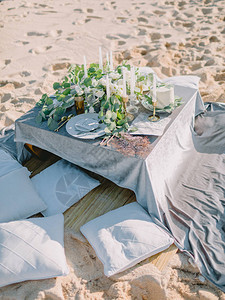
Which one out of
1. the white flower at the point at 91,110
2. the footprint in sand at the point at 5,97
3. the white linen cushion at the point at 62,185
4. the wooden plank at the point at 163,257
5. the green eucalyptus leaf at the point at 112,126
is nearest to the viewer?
the wooden plank at the point at 163,257

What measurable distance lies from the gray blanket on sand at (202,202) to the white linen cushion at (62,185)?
552mm

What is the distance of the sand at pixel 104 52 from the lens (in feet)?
4.55

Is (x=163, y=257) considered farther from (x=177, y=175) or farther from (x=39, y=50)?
(x=39, y=50)

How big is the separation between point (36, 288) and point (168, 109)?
1290 mm

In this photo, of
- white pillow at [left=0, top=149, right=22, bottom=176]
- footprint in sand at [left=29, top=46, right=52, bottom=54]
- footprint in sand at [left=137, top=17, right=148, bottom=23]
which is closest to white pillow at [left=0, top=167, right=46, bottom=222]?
white pillow at [left=0, top=149, right=22, bottom=176]

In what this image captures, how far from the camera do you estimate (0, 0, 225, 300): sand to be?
139cm

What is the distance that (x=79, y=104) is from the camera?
6.25ft

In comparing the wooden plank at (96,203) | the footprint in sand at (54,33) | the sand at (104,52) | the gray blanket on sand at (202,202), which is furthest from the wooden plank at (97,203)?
the footprint in sand at (54,33)

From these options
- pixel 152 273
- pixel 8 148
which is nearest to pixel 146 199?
pixel 152 273

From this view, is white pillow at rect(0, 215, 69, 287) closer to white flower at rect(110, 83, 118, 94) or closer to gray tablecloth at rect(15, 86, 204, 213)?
gray tablecloth at rect(15, 86, 204, 213)

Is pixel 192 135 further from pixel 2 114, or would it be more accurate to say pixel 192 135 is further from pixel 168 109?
pixel 2 114

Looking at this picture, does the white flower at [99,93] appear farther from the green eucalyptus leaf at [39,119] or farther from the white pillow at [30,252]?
the white pillow at [30,252]

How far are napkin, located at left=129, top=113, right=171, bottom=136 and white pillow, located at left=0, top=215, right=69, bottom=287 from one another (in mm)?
760

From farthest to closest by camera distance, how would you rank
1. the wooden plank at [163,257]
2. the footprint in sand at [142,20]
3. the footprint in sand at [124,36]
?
the footprint in sand at [142,20] → the footprint in sand at [124,36] → the wooden plank at [163,257]
